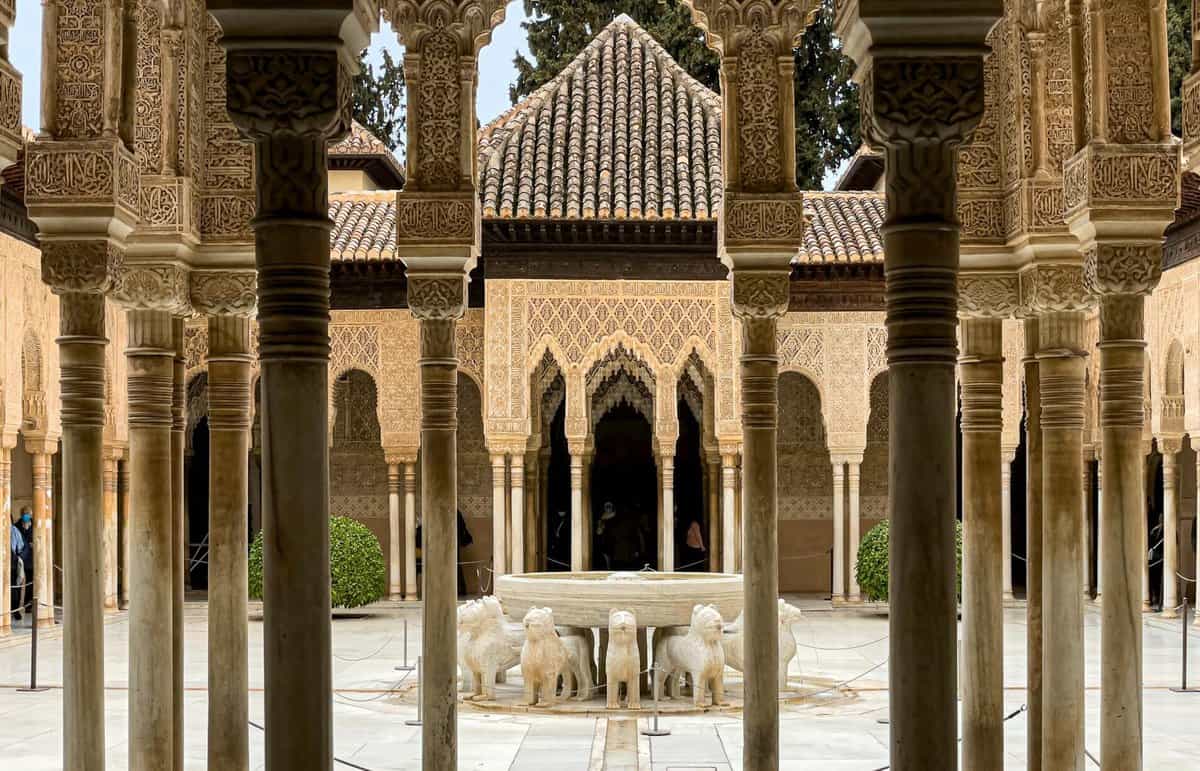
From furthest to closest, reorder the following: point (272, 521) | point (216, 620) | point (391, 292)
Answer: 1. point (391, 292)
2. point (216, 620)
3. point (272, 521)

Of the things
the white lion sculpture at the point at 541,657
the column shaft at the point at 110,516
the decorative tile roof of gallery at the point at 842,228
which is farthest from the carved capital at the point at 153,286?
the column shaft at the point at 110,516

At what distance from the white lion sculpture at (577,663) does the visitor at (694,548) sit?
11.3 m

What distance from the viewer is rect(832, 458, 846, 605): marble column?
22.7m

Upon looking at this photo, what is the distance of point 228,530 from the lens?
7.19 m

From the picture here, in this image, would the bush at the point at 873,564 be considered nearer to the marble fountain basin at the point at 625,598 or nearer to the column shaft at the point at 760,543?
the marble fountain basin at the point at 625,598

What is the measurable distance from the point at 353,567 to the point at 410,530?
2125mm

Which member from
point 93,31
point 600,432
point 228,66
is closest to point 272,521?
point 228,66

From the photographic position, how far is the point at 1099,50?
645 cm

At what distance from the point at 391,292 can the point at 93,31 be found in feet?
53.4

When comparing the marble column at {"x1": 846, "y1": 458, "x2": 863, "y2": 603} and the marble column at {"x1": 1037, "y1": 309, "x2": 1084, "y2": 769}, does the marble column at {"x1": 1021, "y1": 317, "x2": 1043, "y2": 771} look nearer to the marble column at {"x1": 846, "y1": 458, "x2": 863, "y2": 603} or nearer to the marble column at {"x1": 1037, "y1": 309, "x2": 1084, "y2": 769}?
the marble column at {"x1": 1037, "y1": 309, "x2": 1084, "y2": 769}

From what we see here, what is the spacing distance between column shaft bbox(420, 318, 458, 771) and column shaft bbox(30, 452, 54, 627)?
12.9m

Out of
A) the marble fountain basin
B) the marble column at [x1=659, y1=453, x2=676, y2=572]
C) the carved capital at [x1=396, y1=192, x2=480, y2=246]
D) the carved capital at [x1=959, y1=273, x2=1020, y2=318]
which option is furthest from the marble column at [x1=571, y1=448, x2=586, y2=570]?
the carved capital at [x1=959, y1=273, x2=1020, y2=318]

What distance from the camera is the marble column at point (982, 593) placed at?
7.14 m

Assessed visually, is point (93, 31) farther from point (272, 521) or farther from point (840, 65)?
point (840, 65)
